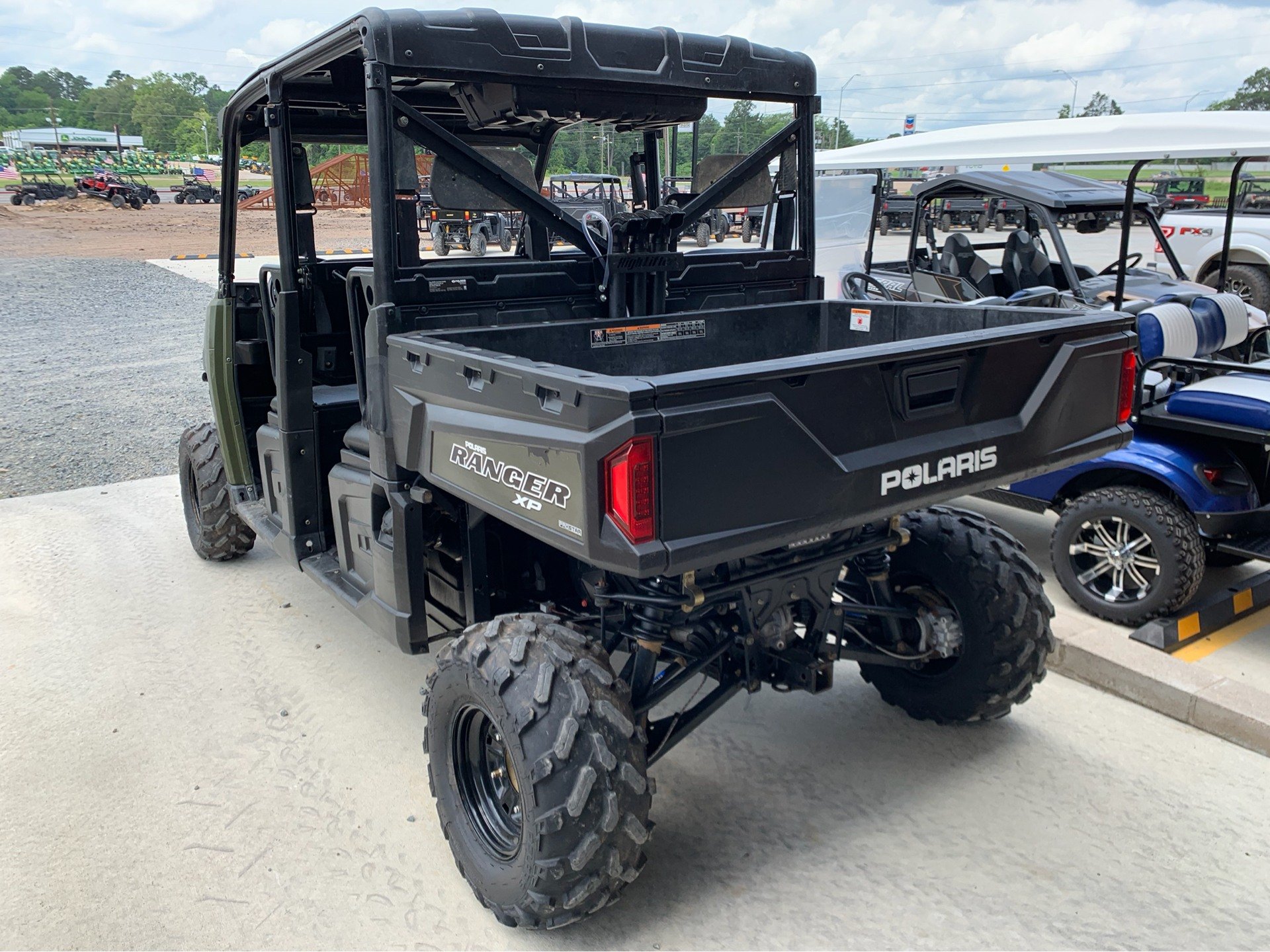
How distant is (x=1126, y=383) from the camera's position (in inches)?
128

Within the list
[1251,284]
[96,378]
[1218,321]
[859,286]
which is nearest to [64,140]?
[96,378]

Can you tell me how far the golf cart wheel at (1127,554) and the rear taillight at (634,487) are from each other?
3.28m

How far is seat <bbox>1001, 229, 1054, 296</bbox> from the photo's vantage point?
6.96 metres

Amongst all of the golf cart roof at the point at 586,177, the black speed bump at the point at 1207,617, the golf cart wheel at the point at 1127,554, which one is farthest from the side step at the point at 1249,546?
the golf cart roof at the point at 586,177

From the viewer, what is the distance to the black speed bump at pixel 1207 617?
444 centimetres

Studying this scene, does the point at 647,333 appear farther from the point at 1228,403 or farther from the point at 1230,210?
the point at 1230,210

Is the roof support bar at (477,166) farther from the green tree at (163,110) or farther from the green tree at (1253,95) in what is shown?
the green tree at (163,110)

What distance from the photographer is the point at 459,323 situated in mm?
3402

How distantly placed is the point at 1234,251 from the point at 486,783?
12191mm

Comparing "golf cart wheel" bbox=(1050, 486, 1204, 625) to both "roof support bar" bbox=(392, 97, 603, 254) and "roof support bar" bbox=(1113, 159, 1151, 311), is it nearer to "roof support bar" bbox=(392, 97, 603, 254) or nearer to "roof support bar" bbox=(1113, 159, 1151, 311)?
"roof support bar" bbox=(1113, 159, 1151, 311)

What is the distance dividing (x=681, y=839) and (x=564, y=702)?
0.88 meters

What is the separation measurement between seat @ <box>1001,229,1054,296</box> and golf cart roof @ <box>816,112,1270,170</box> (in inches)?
21.1

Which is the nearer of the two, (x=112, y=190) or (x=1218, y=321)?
(x=1218, y=321)

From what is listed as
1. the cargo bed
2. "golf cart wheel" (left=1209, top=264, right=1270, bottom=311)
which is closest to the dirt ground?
"golf cart wheel" (left=1209, top=264, right=1270, bottom=311)
